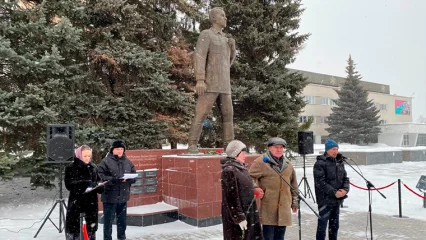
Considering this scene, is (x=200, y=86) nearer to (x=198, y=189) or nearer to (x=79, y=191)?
(x=198, y=189)

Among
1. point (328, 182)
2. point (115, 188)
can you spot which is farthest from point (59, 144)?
point (328, 182)

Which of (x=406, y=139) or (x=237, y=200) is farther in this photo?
(x=406, y=139)

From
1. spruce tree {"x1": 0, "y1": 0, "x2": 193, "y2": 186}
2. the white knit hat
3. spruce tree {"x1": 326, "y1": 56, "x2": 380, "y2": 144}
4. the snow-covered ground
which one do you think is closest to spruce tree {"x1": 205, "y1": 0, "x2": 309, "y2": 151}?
spruce tree {"x1": 0, "y1": 0, "x2": 193, "y2": 186}

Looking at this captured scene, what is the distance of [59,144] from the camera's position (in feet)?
22.8

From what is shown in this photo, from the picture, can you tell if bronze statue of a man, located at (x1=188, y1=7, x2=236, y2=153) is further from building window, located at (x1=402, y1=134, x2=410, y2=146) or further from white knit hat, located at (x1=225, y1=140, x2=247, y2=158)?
building window, located at (x1=402, y1=134, x2=410, y2=146)

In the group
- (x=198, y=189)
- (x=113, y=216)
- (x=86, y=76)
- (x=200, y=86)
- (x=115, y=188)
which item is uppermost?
(x=86, y=76)

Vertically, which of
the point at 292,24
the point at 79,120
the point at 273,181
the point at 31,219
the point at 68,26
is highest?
the point at 292,24

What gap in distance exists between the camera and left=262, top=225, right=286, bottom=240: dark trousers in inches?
190

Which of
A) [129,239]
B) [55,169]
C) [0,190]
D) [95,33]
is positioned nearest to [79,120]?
[55,169]

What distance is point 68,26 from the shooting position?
31.3ft

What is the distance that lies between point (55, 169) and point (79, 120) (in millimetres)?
1835

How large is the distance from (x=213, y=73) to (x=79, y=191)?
148 inches

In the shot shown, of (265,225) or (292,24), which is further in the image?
(292,24)

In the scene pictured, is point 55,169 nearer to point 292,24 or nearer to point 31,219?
point 31,219
